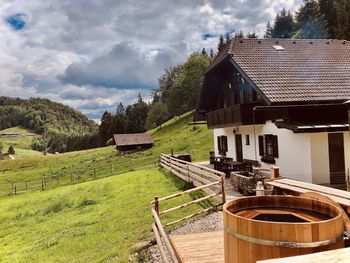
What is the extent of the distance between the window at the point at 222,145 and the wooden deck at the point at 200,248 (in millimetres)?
16463

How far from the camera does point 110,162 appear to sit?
150ft

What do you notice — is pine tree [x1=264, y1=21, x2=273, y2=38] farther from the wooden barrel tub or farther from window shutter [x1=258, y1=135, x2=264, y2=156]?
the wooden barrel tub

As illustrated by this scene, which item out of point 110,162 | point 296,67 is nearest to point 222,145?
point 296,67

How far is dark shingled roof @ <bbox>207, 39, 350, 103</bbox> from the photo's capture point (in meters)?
16.3

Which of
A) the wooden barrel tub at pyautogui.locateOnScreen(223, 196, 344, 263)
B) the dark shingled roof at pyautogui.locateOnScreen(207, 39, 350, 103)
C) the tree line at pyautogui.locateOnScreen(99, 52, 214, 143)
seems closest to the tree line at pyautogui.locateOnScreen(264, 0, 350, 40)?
the tree line at pyautogui.locateOnScreen(99, 52, 214, 143)

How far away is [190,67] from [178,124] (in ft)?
37.3

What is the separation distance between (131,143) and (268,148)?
37511 millimetres

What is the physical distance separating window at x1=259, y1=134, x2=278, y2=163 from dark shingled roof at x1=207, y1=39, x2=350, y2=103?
239 centimetres

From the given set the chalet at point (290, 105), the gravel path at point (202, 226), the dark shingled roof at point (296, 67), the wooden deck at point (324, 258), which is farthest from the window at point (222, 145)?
the wooden deck at point (324, 258)

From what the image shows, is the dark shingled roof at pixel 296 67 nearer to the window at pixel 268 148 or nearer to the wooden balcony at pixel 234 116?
the wooden balcony at pixel 234 116

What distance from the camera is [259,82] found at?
1694 cm

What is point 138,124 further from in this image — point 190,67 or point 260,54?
point 260,54

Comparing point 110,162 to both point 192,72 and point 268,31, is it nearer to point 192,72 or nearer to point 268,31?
point 192,72

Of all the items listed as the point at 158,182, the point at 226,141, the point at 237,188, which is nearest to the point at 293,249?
the point at 237,188
